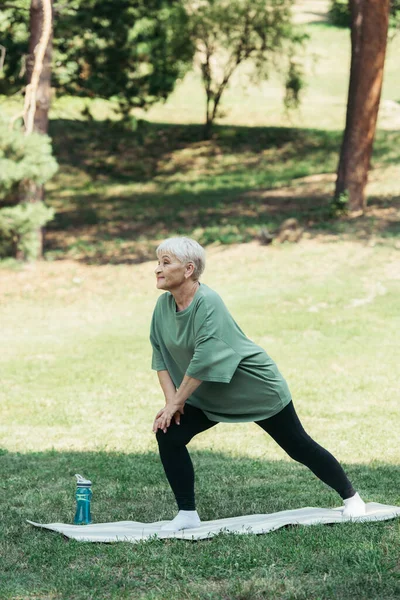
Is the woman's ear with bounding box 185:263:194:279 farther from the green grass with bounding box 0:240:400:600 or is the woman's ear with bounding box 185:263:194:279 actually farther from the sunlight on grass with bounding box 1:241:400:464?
the sunlight on grass with bounding box 1:241:400:464

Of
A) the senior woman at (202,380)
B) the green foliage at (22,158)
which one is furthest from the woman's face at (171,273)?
the green foliage at (22,158)

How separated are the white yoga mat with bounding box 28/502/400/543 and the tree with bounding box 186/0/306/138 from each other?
86.8ft

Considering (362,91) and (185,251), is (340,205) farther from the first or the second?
(185,251)

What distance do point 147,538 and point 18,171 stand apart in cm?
1284

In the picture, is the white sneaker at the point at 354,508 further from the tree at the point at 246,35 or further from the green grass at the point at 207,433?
the tree at the point at 246,35

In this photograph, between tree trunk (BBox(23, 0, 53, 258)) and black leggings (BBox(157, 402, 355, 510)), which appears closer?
black leggings (BBox(157, 402, 355, 510))

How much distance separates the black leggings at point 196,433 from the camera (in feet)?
17.1

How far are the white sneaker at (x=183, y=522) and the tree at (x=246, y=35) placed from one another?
2667cm

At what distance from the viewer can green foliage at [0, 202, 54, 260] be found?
690 inches

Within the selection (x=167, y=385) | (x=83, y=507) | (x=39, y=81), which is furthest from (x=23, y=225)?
(x=167, y=385)

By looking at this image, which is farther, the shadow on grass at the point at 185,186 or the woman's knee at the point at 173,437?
the shadow on grass at the point at 185,186

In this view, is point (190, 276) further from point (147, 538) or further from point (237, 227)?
point (237, 227)

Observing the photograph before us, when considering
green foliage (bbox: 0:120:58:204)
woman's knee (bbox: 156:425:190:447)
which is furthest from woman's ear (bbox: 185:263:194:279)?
green foliage (bbox: 0:120:58:204)

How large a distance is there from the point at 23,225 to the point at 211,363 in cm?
1332
